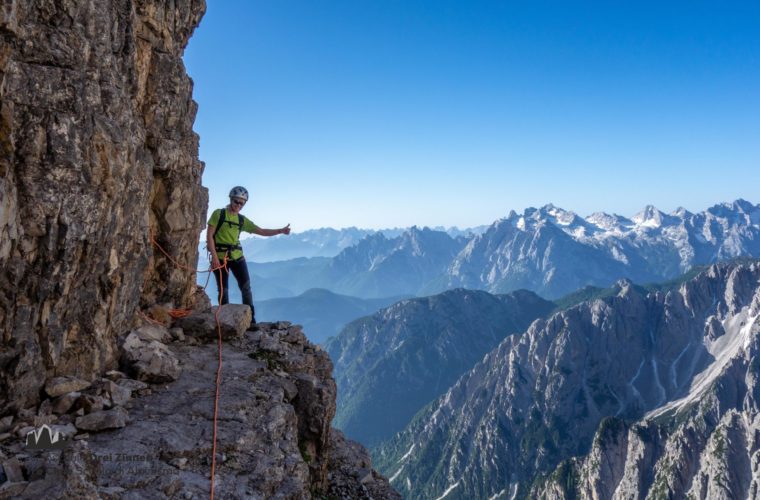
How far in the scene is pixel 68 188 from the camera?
13.5m

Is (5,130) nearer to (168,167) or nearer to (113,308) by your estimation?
(113,308)

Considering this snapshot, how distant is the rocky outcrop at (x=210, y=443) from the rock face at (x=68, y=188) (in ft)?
7.62

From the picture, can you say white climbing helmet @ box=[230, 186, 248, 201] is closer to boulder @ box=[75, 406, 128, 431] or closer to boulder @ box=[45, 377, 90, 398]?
boulder @ box=[45, 377, 90, 398]

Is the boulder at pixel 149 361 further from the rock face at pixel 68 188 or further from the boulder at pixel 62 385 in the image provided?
the boulder at pixel 62 385

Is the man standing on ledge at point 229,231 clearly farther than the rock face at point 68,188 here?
Yes

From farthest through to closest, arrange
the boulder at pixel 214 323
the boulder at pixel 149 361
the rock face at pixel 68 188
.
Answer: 1. the boulder at pixel 214 323
2. the boulder at pixel 149 361
3. the rock face at pixel 68 188

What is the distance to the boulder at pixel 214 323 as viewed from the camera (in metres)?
21.3

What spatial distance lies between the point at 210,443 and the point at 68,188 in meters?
8.49

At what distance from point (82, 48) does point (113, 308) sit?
8.72 m

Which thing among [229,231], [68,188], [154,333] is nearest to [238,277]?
[229,231]

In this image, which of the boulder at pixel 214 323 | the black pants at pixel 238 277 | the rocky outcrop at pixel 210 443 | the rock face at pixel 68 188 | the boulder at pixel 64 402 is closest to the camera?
the rocky outcrop at pixel 210 443

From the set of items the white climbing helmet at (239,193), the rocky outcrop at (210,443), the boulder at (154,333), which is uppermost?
the white climbing helmet at (239,193)

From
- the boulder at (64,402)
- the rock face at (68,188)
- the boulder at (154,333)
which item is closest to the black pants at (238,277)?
the boulder at (154,333)

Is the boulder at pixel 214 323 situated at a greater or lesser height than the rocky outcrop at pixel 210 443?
greater
